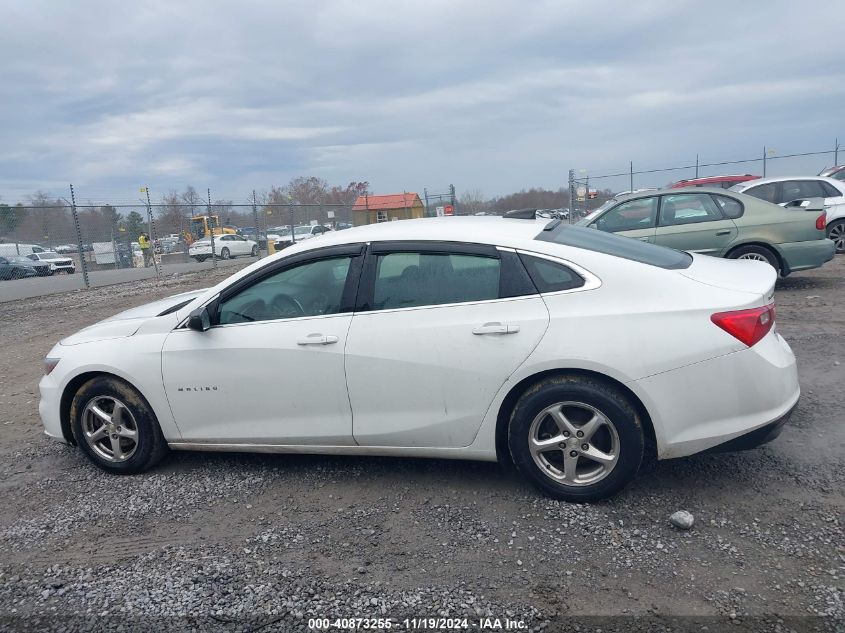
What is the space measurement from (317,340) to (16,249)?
19113mm

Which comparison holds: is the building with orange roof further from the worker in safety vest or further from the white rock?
the white rock

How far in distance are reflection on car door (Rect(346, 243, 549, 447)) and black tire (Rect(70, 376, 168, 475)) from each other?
1.42m

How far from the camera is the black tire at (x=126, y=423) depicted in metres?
4.17

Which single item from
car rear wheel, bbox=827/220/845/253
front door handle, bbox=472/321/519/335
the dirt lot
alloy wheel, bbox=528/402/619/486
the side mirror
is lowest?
the dirt lot

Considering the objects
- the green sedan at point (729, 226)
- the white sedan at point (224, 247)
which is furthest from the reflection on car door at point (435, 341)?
the white sedan at point (224, 247)

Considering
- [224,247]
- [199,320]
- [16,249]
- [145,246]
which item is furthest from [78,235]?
[199,320]

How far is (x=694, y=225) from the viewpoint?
351 inches

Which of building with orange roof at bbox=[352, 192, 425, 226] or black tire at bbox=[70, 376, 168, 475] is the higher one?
building with orange roof at bbox=[352, 192, 425, 226]

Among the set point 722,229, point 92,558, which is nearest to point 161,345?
point 92,558

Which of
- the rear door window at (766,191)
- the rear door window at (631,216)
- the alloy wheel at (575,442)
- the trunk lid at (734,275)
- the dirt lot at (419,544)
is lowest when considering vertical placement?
the dirt lot at (419,544)

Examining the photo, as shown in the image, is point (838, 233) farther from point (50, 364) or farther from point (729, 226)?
point (50, 364)

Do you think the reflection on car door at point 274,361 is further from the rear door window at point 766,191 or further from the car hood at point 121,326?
the rear door window at point 766,191

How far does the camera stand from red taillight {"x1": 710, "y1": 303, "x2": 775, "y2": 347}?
10.6 ft

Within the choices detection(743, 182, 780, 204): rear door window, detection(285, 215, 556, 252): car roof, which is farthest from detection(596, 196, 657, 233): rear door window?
→ detection(285, 215, 556, 252): car roof
